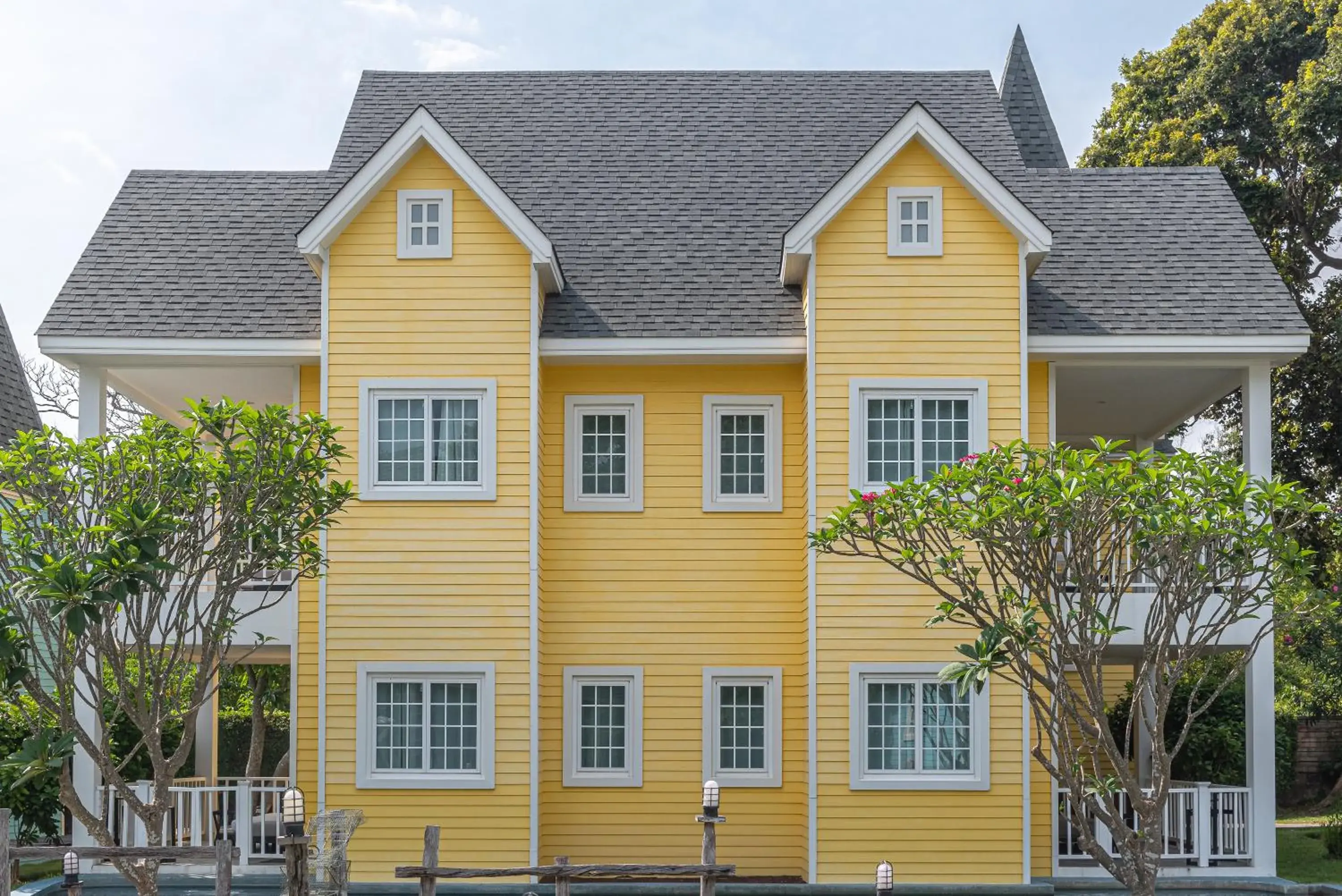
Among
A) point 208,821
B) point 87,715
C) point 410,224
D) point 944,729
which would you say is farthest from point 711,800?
point 87,715

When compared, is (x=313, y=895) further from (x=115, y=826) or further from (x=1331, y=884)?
(x=1331, y=884)

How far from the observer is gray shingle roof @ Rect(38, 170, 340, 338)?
1691cm

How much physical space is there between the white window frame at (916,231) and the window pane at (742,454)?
102 inches

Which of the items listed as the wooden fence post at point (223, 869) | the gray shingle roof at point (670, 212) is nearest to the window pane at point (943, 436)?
the gray shingle roof at point (670, 212)

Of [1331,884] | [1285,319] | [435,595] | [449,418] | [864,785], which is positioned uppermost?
[1285,319]

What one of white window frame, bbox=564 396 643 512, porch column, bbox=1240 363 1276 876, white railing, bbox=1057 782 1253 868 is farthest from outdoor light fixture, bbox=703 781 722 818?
porch column, bbox=1240 363 1276 876

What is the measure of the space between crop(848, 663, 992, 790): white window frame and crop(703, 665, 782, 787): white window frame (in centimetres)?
120

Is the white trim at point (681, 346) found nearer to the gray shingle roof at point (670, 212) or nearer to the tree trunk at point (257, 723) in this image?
the gray shingle roof at point (670, 212)

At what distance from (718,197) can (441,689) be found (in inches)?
295

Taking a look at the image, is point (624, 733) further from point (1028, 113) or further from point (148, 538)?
point (1028, 113)

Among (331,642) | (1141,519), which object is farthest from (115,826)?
(1141,519)

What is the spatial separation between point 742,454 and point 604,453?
1654 mm

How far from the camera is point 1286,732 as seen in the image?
81.5 ft

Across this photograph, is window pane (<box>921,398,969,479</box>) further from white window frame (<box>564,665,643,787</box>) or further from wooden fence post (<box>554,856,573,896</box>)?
wooden fence post (<box>554,856,573,896</box>)
